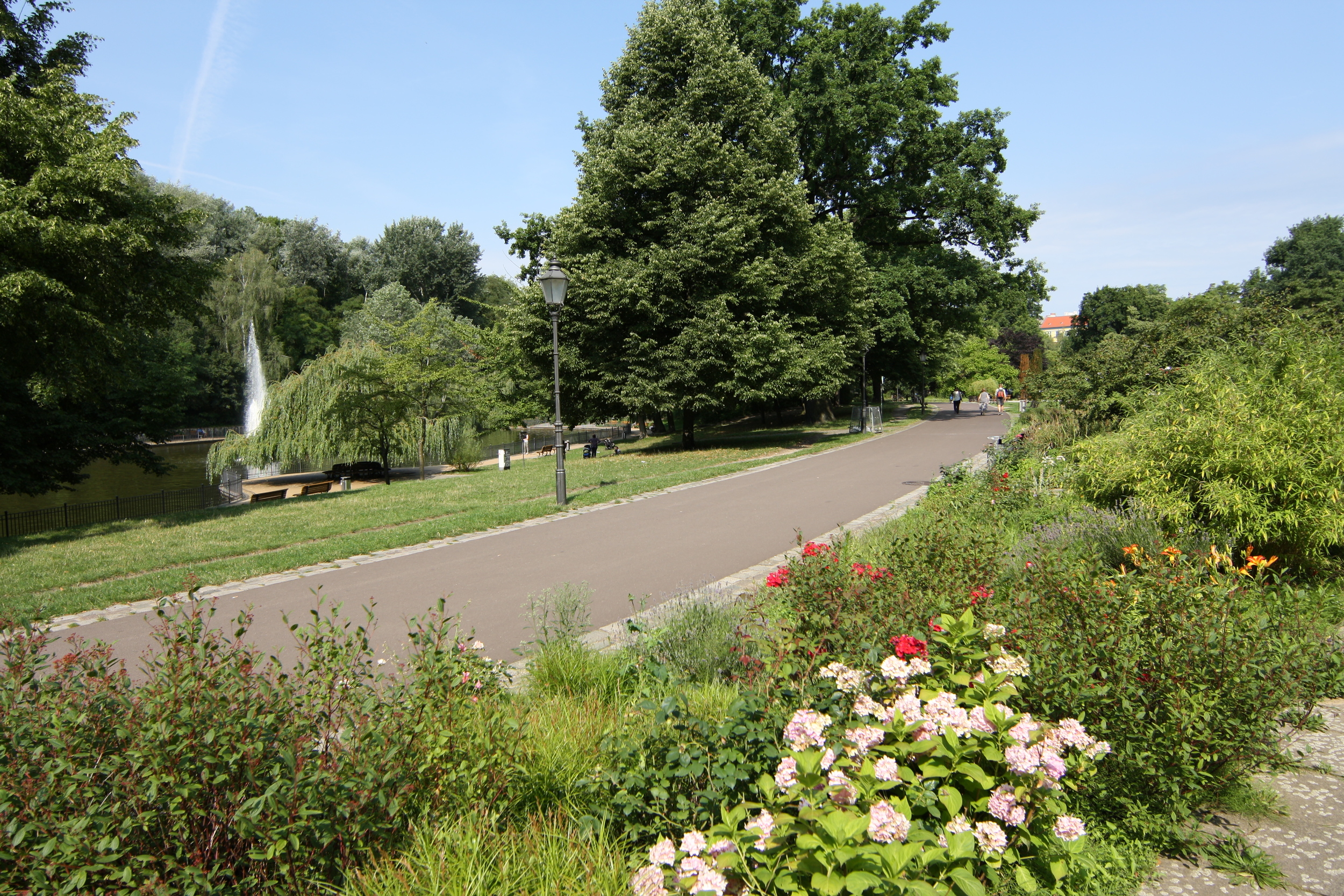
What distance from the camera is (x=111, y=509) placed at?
19.2m

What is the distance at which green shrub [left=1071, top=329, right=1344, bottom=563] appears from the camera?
5914 mm

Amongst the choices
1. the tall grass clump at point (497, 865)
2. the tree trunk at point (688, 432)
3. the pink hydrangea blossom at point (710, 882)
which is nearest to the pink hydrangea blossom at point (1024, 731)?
the pink hydrangea blossom at point (710, 882)

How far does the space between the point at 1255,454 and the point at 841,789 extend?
5.53 metres

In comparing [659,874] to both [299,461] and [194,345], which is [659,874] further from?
[194,345]

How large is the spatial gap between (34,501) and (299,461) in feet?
36.4

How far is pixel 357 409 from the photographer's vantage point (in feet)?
Result: 81.4

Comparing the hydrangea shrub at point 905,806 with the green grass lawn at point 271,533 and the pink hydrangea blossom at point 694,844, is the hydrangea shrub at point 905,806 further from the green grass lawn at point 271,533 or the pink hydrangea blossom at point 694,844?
the green grass lawn at point 271,533

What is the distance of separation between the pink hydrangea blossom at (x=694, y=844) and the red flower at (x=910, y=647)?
1.47m

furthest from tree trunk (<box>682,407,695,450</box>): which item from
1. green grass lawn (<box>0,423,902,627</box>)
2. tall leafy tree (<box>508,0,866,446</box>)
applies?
green grass lawn (<box>0,423,902,627</box>)

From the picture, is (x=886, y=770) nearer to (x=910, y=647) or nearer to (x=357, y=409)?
(x=910, y=647)

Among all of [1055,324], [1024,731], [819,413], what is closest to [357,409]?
[819,413]

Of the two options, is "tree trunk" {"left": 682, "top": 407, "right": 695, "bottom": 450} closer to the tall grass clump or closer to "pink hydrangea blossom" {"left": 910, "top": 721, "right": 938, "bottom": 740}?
"pink hydrangea blossom" {"left": 910, "top": 721, "right": 938, "bottom": 740}

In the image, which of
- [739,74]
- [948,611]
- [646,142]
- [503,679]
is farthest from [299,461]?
[948,611]

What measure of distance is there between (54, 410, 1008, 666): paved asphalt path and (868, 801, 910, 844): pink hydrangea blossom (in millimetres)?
2586
